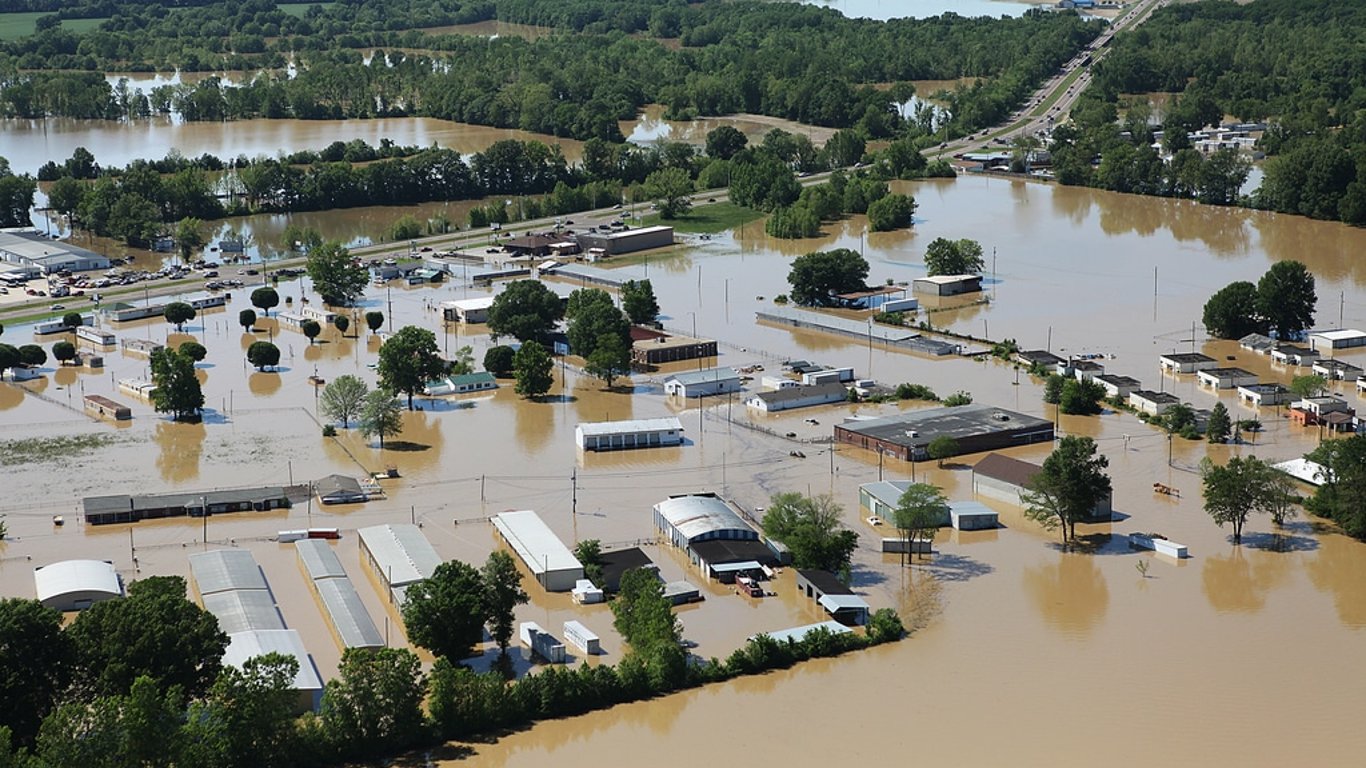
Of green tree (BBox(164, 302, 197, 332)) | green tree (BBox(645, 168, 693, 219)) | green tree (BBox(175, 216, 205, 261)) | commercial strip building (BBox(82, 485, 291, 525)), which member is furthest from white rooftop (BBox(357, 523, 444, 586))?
green tree (BBox(645, 168, 693, 219))

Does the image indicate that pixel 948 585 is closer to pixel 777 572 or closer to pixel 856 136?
pixel 777 572

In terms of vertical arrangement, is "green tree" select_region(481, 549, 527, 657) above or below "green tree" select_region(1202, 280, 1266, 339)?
below

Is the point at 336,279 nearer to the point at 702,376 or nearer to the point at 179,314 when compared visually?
the point at 179,314

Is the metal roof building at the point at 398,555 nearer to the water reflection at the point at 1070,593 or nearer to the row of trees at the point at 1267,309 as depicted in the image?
the water reflection at the point at 1070,593

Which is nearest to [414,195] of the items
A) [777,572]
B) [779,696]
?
[777,572]

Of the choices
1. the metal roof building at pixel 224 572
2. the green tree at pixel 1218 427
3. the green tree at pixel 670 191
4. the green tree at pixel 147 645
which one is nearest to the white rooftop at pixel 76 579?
the metal roof building at pixel 224 572

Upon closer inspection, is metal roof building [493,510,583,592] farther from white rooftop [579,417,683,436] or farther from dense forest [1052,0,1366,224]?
dense forest [1052,0,1366,224]
